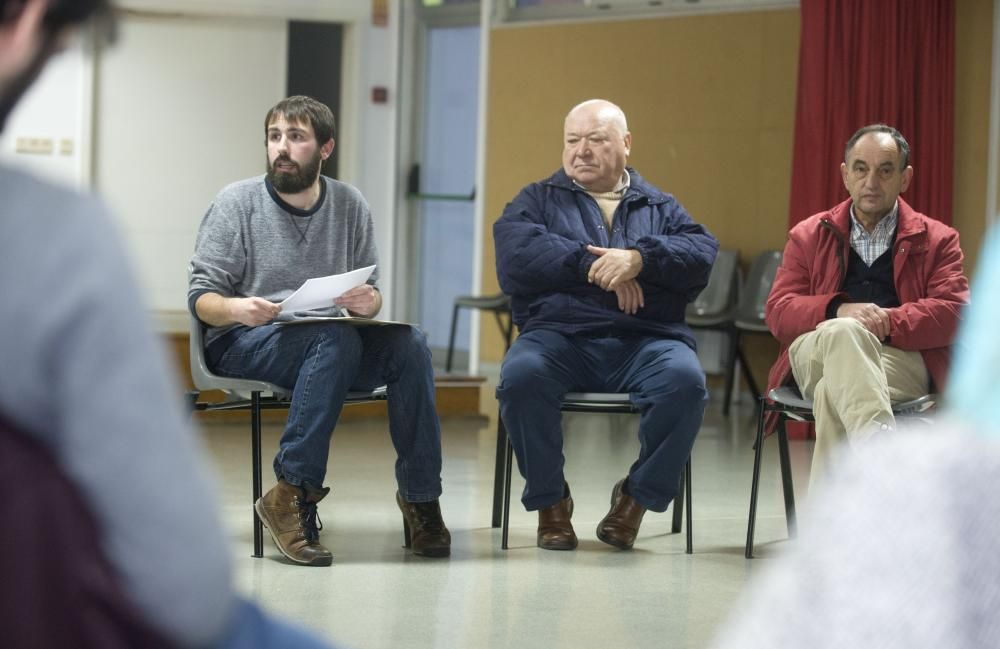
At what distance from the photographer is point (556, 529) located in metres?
3.48

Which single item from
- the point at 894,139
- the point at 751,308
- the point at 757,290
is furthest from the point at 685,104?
the point at 894,139

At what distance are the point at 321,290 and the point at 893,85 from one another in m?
3.96

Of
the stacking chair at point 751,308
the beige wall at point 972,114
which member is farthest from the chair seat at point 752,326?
the beige wall at point 972,114

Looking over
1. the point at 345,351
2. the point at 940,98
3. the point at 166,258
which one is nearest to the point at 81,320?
the point at 345,351

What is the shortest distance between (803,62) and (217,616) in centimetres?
610

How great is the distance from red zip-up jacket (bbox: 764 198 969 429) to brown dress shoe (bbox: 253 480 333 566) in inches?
50.0

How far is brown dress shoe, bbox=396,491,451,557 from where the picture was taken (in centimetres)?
332

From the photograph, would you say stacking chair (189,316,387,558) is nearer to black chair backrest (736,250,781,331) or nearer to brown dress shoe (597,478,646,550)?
brown dress shoe (597,478,646,550)

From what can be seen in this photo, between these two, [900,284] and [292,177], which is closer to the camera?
[292,177]

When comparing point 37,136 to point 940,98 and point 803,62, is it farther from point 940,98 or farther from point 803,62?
point 940,98

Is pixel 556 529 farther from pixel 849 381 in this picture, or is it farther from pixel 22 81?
pixel 22 81

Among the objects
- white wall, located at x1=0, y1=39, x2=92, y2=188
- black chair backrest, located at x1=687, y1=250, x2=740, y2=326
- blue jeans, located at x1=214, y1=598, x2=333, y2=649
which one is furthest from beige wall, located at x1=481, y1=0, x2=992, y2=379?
blue jeans, located at x1=214, y1=598, x2=333, y2=649

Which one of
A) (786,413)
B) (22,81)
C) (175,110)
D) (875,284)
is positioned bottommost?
(786,413)

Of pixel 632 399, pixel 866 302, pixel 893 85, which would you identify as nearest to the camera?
pixel 632 399
